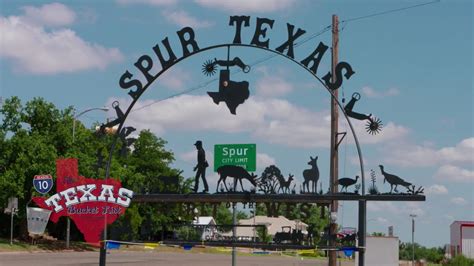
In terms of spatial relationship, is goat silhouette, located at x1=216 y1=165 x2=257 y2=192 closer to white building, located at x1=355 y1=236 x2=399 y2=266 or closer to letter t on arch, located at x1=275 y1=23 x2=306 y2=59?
letter t on arch, located at x1=275 y1=23 x2=306 y2=59

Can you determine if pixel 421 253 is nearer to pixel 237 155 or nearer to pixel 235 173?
pixel 237 155

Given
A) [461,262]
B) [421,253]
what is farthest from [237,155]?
[421,253]

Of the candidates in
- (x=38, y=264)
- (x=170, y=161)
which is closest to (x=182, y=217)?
(x=38, y=264)

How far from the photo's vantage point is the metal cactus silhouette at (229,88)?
50.1 feet

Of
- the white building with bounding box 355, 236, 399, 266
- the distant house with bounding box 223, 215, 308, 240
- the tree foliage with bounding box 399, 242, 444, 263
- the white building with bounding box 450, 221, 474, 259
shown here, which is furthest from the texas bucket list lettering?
the tree foliage with bounding box 399, 242, 444, 263

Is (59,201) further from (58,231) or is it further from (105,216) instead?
(58,231)

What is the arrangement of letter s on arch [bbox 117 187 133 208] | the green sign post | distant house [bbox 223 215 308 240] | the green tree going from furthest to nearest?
1. the green tree
2. the green sign post
3. distant house [bbox 223 215 308 240]
4. letter s on arch [bbox 117 187 133 208]

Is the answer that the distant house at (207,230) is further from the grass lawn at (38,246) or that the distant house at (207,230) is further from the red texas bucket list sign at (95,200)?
the grass lawn at (38,246)

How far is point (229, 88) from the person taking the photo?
15.3 metres

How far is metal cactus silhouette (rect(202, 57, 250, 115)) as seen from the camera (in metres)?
15.3

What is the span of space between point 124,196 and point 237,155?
11.2 feet

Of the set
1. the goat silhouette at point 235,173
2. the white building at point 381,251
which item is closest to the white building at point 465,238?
the white building at point 381,251

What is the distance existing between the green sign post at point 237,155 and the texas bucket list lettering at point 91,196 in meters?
2.73

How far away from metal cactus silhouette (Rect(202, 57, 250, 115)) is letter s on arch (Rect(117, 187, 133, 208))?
2.65m
